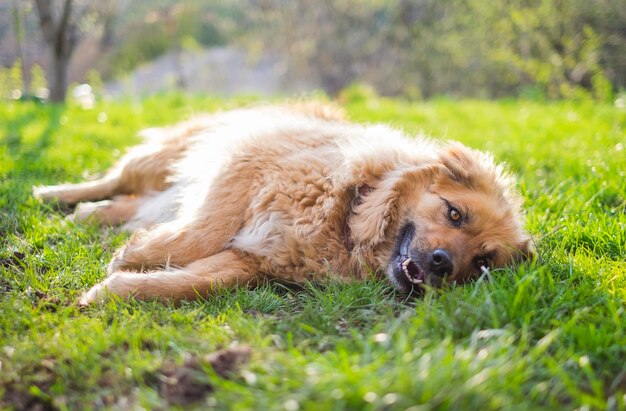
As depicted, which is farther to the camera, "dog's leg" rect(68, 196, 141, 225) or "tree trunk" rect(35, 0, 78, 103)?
"tree trunk" rect(35, 0, 78, 103)

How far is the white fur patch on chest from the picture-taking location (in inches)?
117

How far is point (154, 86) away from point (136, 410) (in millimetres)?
14326

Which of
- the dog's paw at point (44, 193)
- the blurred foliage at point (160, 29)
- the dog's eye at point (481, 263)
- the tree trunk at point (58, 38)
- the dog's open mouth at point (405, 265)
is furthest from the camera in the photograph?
the blurred foliage at point (160, 29)

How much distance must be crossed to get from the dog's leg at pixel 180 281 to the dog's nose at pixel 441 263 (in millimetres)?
923

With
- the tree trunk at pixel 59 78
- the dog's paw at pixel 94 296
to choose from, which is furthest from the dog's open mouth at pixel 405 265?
the tree trunk at pixel 59 78

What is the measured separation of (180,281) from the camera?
272cm

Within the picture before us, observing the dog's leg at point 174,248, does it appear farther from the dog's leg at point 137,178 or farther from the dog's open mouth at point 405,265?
the dog's leg at point 137,178

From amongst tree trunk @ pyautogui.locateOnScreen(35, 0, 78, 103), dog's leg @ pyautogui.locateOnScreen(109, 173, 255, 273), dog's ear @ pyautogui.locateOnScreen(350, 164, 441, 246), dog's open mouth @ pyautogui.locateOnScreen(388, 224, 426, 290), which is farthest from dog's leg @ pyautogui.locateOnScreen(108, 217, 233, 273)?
tree trunk @ pyautogui.locateOnScreen(35, 0, 78, 103)

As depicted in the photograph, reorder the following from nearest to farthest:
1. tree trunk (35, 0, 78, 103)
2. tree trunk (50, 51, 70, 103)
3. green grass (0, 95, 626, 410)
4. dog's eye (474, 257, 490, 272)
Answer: green grass (0, 95, 626, 410)
dog's eye (474, 257, 490, 272)
tree trunk (35, 0, 78, 103)
tree trunk (50, 51, 70, 103)

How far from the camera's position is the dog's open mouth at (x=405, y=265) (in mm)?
2750

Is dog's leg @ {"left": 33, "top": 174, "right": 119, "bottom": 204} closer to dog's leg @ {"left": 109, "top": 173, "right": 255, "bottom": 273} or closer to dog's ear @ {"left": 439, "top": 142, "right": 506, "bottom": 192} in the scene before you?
dog's leg @ {"left": 109, "top": 173, "right": 255, "bottom": 273}

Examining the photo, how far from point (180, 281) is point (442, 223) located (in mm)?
1331

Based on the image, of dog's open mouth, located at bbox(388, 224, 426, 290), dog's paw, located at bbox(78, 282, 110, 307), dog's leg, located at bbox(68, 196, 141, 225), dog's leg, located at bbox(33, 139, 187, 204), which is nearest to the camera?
dog's paw, located at bbox(78, 282, 110, 307)

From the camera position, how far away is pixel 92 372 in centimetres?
199
